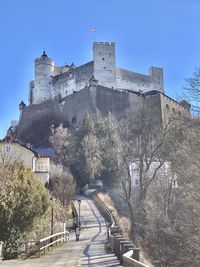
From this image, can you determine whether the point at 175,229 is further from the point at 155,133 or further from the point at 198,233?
the point at 155,133

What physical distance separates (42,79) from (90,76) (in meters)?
13.9

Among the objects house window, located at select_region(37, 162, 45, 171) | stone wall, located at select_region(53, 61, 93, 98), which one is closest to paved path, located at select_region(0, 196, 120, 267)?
house window, located at select_region(37, 162, 45, 171)

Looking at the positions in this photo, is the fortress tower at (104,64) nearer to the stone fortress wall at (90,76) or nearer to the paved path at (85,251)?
the stone fortress wall at (90,76)

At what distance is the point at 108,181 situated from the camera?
62.0 m

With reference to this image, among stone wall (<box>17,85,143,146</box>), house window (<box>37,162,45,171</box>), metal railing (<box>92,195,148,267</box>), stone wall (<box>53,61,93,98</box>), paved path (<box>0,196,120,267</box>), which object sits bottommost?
paved path (<box>0,196,120,267</box>)

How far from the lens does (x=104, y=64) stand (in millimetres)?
90500

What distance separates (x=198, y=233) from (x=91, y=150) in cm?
4244

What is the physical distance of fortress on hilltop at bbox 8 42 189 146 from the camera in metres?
81.3

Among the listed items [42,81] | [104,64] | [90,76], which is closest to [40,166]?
[90,76]

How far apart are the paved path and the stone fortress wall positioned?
41436mm

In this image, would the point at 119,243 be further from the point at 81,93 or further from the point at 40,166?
the point at 81,93

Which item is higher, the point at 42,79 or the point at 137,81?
the point at 42,79

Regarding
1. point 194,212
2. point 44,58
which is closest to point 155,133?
point 194,212

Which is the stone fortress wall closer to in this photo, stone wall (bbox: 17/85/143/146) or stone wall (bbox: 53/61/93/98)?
stone wall (bbox: 53/61/93/98)
